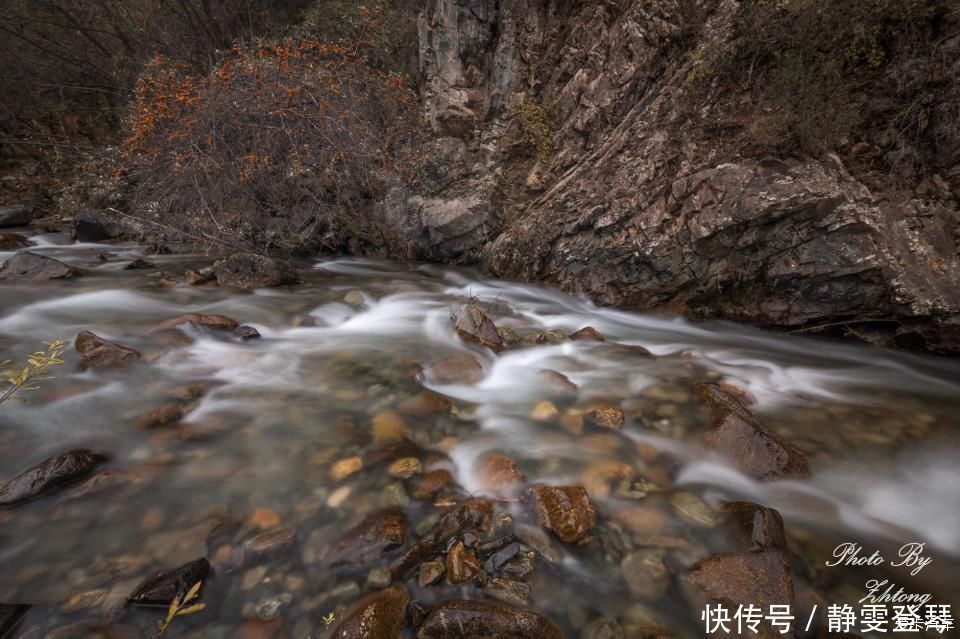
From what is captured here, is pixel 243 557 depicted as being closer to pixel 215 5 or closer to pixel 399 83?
pixel 399 83

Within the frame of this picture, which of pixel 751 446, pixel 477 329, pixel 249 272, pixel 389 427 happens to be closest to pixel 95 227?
pixel 249 272

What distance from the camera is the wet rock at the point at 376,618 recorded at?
1.77 metres

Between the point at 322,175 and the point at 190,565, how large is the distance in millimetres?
6787

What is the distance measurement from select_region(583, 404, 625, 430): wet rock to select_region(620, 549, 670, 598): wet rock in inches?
45.3

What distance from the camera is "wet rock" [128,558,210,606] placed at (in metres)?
1.88

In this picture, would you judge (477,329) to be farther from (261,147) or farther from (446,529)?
(261,147)

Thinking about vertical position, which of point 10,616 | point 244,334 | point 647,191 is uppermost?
point 647,191

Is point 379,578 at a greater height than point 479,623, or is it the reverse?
point 479,623

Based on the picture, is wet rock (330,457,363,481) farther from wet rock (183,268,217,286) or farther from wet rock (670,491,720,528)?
wet rock (183,268,217,286)

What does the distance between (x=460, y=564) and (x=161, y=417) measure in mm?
2620

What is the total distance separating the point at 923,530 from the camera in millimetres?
2508

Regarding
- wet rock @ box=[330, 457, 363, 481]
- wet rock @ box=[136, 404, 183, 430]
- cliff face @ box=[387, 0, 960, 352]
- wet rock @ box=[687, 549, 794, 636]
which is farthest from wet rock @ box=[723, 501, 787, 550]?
wet rock @ box=[136, 404, 183, 430]

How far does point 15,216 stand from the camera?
10203mm

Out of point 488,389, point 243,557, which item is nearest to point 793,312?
point 488,389
